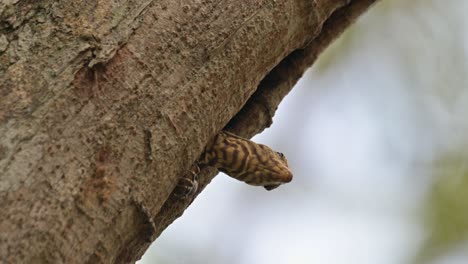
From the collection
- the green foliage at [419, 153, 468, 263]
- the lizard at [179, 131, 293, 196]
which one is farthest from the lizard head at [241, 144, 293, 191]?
the green foliage at [419, 153, 468, 263]

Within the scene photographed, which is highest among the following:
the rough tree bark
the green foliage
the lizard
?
the green foliage

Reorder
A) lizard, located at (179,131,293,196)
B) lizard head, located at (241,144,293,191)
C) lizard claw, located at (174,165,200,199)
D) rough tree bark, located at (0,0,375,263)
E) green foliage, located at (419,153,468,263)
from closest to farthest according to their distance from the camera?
rough tree bark, located at (0,0,375,263) → lizard claw, located at (174,165,200,199) → lizard, located at (179,131,293,196) → lizard head, located at (241,144,293,191) → green foliage, located at (419,153,468,263)

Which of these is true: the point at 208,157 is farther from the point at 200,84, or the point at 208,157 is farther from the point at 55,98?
the point at 55,98

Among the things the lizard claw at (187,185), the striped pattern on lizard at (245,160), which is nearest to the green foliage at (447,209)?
the striped pattern on lizard at (245,160)

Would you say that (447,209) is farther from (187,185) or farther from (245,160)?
(187,185)

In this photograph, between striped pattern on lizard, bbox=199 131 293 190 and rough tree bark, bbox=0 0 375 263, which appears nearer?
rough tree bark, bbox=0 0 375 263

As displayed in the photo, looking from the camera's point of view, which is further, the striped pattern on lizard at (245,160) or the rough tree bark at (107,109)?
the striped pattern on lizard at (245,160)

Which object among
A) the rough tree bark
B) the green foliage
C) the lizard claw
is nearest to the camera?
the rough tree bark

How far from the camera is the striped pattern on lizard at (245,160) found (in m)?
3.18

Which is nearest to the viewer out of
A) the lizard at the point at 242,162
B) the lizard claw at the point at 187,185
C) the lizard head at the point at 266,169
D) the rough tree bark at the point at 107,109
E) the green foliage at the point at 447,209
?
the rough tree bark at the point at 107,109

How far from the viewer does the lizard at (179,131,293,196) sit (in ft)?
10.3

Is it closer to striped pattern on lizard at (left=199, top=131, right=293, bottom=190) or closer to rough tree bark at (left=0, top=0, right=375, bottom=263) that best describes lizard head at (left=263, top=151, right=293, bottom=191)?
striped pattern on lizard at (left=199, top=131, right=293, bottom=190)

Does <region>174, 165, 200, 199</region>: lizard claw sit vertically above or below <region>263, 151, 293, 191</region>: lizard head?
below

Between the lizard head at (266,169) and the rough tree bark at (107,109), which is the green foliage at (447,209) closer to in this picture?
the lizard head at (266,169)
